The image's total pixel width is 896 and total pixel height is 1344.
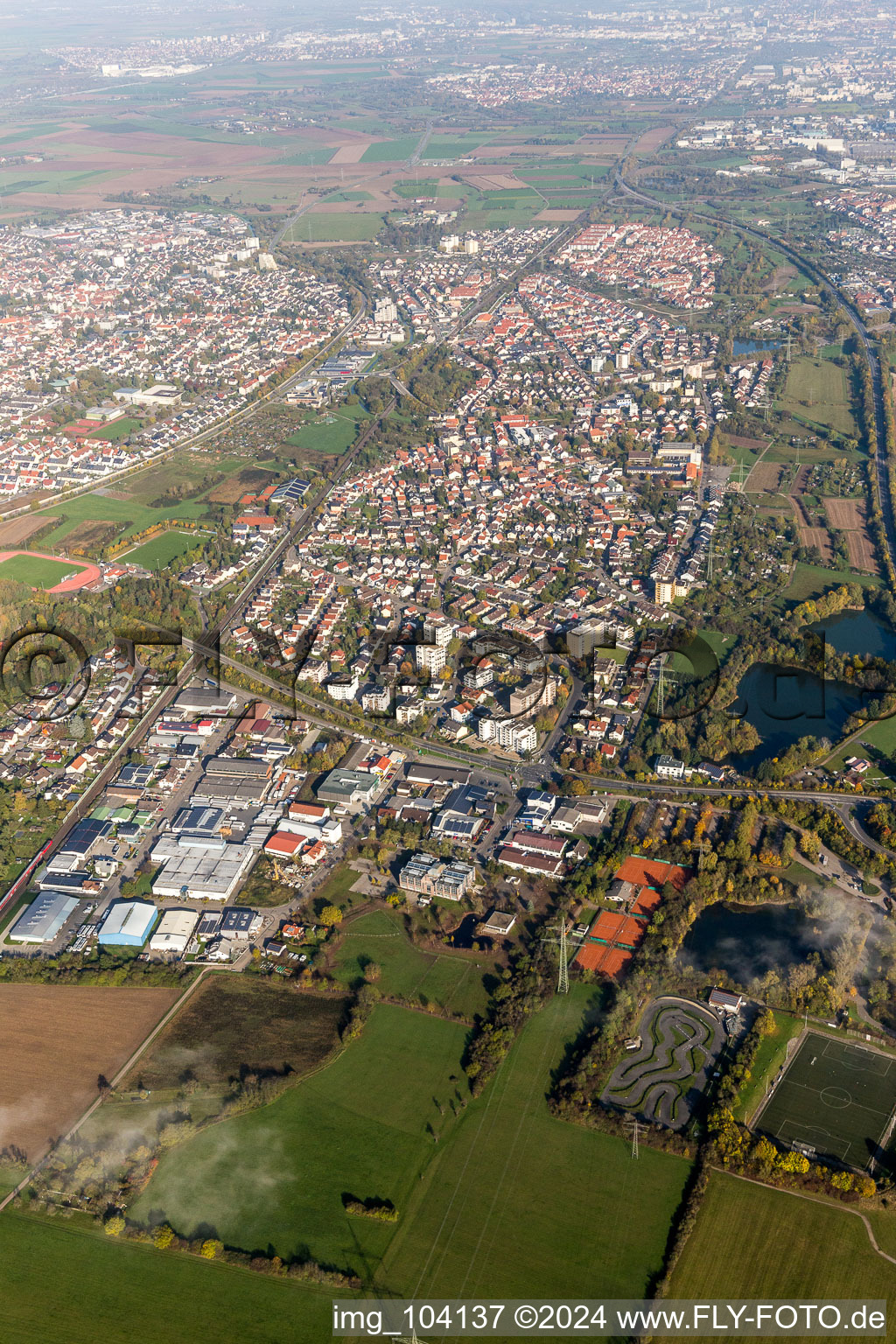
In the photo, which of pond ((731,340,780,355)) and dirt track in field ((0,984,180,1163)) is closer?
dirt track in field ((0,984,180,1163))

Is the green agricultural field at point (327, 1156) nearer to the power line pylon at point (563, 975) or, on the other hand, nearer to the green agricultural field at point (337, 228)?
the power line pylon at point (563, 975)

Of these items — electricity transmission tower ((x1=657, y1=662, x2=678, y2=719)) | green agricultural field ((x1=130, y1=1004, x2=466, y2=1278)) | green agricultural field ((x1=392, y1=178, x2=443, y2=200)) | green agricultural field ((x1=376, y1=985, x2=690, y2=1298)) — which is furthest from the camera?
green agricultural field ((x1=392, y1=178, x2=443, y2=200))

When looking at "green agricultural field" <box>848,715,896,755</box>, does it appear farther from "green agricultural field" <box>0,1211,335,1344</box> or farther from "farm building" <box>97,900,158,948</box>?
"green agricultural field" <box>0,1211,335,1344</box>

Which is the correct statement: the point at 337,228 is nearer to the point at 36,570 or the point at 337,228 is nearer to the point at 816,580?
the point at 36,570

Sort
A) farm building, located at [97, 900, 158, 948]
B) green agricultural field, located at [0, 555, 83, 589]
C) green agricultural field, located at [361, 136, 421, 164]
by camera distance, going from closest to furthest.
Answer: farm building, located at [97, 900, 158, 948] → green agricultural field, located at [0, 555, 83, 589] → green agricultural field, located at [361, 136, 421, 164]

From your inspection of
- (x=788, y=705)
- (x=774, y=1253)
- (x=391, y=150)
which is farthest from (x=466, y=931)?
(x=391, y=150)

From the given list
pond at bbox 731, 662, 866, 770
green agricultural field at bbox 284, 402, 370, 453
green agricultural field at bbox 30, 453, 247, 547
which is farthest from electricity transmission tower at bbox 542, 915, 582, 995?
green agricultural field at bbox 284, 402, 370, 453
